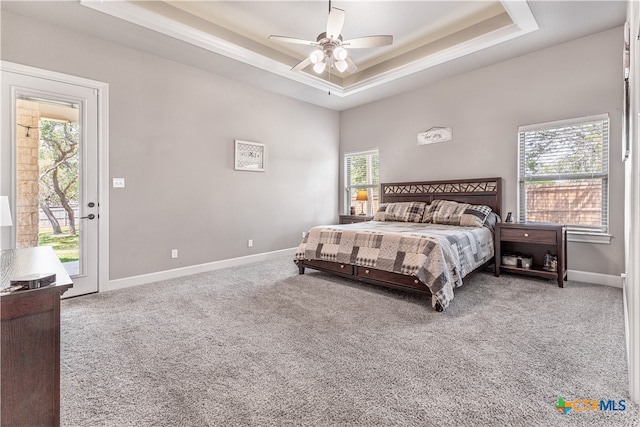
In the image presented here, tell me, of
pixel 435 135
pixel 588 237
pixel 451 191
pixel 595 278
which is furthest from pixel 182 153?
pixel 595 278

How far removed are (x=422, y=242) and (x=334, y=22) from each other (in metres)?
2.24

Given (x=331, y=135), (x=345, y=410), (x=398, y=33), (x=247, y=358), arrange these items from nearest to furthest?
(x=345, y=410) → (x=247, y=358) → (x=398, y=33) → (x=331, y=135)

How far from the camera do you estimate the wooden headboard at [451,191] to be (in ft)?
14.0

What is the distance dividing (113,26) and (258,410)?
385 centimetres

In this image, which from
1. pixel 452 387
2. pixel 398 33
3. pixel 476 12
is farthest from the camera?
pixel 398 33

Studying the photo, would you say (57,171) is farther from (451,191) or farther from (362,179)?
(451,191)

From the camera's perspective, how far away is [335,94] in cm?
528

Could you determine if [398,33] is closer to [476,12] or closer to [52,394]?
[476,12]

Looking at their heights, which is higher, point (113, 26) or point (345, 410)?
point (113, 26)

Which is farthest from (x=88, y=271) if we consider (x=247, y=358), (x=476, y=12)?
(x=476, y=12)

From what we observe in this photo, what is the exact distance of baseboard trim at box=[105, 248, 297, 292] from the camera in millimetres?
3533

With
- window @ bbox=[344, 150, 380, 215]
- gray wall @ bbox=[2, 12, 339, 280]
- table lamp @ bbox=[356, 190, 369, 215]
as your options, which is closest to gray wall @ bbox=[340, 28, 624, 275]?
window @ bbox=[344, 150, 380, 215]

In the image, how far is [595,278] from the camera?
350 centimetres
